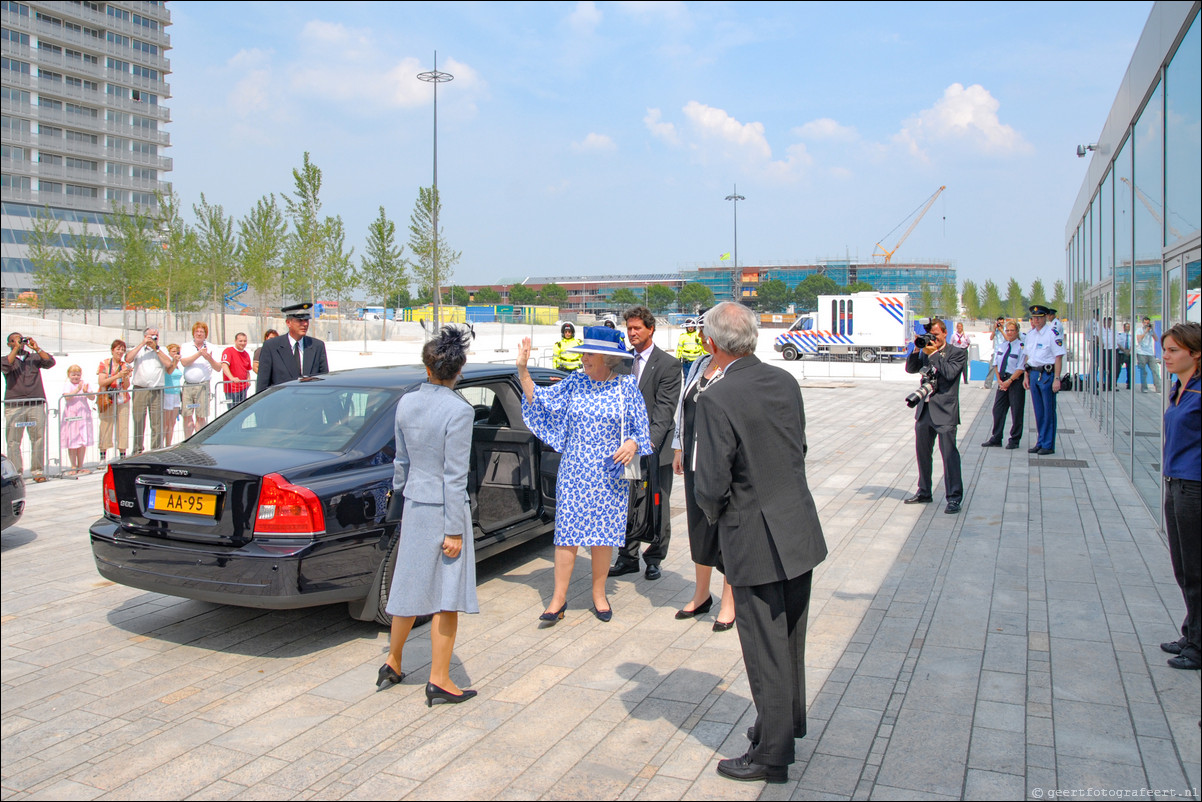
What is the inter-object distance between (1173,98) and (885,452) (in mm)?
6325

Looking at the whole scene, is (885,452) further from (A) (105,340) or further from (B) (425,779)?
(A) (105,340)

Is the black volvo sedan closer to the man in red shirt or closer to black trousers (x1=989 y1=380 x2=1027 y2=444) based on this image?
the man in red shirt

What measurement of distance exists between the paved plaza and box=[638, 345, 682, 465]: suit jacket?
3.40 feet

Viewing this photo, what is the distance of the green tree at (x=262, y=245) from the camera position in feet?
152

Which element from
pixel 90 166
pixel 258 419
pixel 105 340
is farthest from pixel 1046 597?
pixel 90 166

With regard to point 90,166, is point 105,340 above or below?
below

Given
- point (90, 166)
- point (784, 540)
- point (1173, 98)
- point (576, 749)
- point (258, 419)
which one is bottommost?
point (576, 749)

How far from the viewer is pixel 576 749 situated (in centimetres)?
371

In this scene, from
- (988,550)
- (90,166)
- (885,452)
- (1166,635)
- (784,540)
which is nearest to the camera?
(784,540)

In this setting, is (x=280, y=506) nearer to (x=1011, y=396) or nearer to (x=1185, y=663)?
(x=1185, y=663)

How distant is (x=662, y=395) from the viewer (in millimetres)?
6195

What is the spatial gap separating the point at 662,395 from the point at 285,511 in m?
2.71

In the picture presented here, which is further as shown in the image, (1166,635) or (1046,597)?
(1046,597)

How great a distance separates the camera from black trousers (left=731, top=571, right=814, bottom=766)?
338 centimetres
